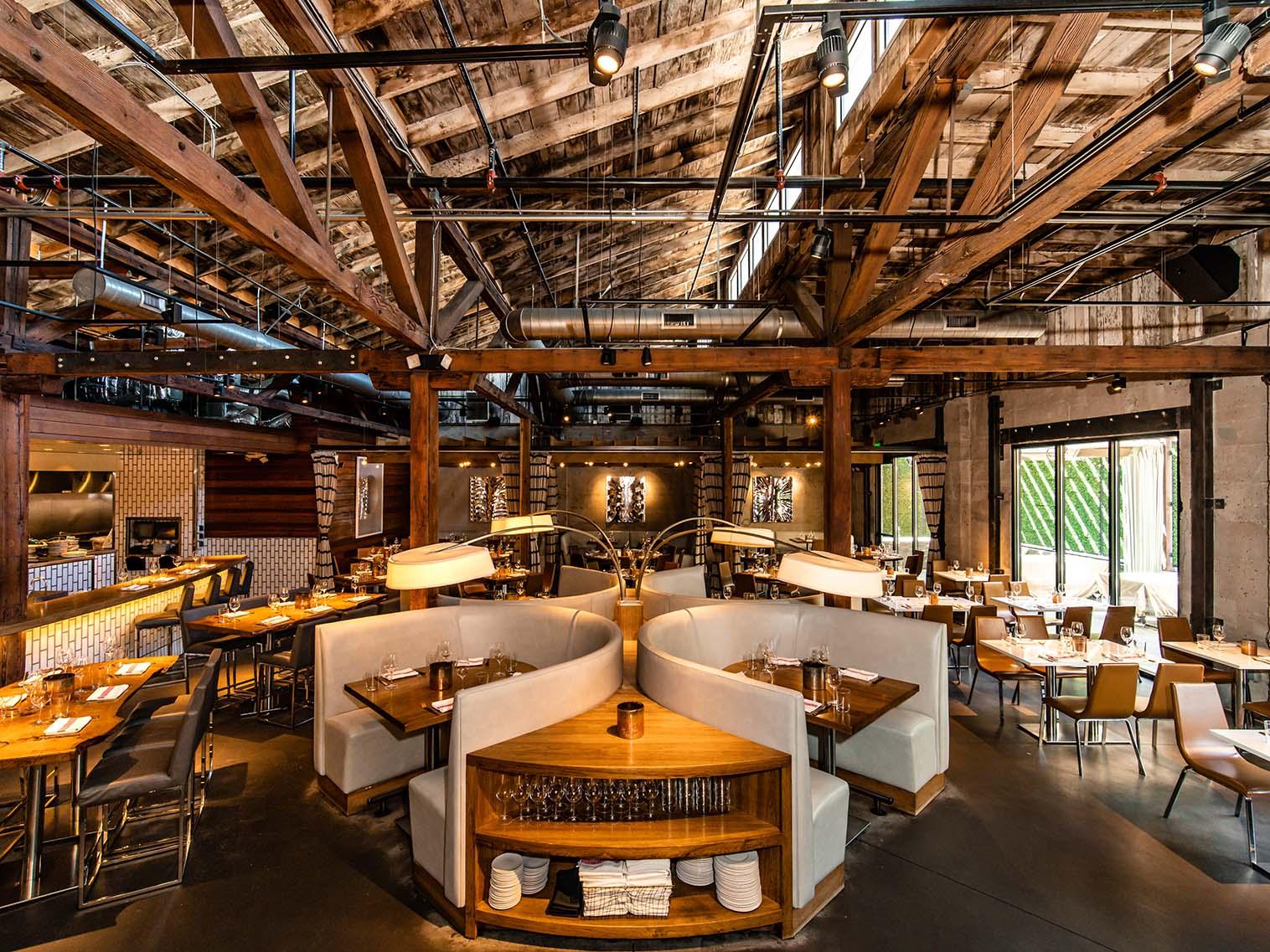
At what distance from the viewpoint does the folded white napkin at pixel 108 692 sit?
370 centimetres

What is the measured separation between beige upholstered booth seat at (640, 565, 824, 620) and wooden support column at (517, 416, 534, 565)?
3.58 metres

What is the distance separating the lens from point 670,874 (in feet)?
9.64

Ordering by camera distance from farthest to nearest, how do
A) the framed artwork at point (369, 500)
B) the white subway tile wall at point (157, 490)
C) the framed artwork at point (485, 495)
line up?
the framed artwork at point (485, 495) < the framed artwork at point (369, 500) < the white subway tile wall at point (157, 490)

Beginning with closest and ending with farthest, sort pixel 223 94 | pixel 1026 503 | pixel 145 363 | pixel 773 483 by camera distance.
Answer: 1. pixel 223 94
2. pixel 145 363
3. pixel 1026 503
4. pixel 773 483

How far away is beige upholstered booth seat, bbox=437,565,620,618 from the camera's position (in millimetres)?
5518

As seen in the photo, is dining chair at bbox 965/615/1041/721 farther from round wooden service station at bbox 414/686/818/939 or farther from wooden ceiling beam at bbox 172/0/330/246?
wooden ceiling beam at bbox 172/0/330/246

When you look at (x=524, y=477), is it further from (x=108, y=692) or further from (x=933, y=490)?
(x=933, y=490)

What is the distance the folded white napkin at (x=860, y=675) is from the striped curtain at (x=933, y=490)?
8203 millimetres

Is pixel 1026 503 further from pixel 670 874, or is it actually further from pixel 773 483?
pixel 670 874

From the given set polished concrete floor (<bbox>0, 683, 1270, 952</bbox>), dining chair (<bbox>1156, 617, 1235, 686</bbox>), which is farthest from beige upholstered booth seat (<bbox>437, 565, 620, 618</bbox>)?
dining chair (<bbox>1156, 617, 1235, 686</bbox>)

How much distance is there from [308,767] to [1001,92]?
7.18 m

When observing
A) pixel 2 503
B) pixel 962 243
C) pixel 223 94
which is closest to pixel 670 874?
pixel 962 243

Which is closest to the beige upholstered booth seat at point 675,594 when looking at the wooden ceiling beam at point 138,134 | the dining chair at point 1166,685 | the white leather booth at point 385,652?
the white leather booth at point 385,652

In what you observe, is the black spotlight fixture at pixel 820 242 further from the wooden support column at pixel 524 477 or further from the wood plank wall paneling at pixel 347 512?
the wood plank wall paneling at pixel 347 512
